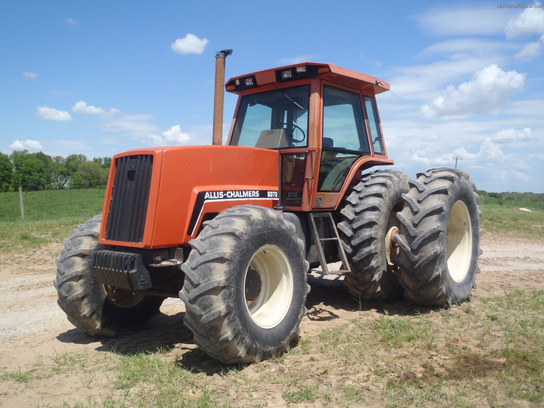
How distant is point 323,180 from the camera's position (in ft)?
19.1

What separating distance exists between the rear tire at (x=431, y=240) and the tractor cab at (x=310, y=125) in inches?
36.1

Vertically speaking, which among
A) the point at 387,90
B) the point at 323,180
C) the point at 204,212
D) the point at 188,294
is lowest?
the point at 188,294

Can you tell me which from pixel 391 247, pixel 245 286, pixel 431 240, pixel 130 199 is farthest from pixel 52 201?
pixel 431 240

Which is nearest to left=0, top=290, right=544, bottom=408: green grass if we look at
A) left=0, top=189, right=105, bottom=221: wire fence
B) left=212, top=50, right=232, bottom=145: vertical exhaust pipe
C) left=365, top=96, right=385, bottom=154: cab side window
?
left=212, top=50, right=232, bottom=145: vertical exhaust pipe

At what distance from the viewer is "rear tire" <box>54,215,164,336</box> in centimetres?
461

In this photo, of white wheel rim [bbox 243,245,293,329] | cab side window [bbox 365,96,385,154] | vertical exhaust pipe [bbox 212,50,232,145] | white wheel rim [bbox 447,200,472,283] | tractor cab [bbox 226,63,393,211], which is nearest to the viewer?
white wheel rim [bbox 243,245,293,329]

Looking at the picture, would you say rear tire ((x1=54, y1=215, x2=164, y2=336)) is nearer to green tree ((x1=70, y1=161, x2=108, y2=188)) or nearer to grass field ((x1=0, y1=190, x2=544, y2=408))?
grass field ((x1=0, y1=190, x2=544, y2=408))

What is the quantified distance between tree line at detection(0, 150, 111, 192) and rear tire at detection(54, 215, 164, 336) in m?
77.6

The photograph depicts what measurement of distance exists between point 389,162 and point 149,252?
3983 mm

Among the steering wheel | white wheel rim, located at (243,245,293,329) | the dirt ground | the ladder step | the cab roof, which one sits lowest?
the dirt ground

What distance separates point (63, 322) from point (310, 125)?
3.75m

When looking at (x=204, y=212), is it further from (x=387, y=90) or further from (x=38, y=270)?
(x=38, y=270)

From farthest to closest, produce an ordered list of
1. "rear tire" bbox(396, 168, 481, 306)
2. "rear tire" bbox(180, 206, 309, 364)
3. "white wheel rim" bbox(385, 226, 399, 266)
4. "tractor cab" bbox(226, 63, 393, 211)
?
"white wheel rim" bbox(385, 226, 399, 266) → "tractor cab" bbox(226, 63, 393, 211) → "rear tire" bbox(396, 168, 481, 306) → "rear tire" bbox(180, 206, 309, 364)

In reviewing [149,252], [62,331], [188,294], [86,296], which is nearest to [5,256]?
[62,331]
